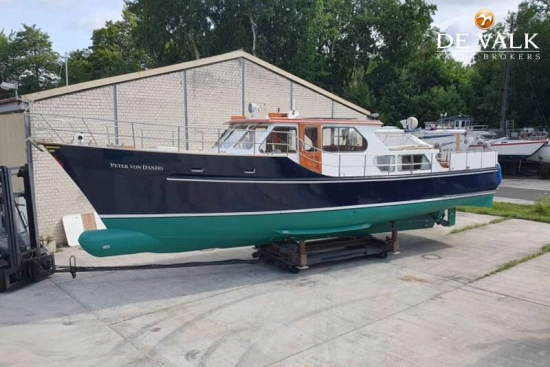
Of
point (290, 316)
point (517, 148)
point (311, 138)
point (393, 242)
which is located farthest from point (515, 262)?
point (517, 148)

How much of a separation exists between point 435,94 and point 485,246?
22186 millimetres

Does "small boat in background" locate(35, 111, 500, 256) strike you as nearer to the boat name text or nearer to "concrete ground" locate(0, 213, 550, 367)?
the boat name text

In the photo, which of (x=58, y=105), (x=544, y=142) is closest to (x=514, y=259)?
(x=58, y=105)

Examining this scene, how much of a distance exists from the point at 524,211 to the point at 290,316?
10429 millimetres

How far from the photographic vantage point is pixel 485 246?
973 cm

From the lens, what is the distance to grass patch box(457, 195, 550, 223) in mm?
12578

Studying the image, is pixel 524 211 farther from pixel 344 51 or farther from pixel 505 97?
pixel 344 51

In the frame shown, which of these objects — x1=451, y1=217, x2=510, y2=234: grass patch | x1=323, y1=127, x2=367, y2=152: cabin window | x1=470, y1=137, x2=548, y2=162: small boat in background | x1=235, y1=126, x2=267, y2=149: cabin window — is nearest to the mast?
x1=470, y1=137, x2=548, y2=162: small boat in background

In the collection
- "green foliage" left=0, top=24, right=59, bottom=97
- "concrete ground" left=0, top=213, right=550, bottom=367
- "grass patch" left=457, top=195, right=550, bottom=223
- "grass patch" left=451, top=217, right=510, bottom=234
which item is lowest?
"concrete ground" left=0, top=213, right=550, bottom=367

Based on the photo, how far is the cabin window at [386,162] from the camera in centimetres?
857

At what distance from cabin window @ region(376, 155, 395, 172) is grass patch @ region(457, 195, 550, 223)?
6.24m

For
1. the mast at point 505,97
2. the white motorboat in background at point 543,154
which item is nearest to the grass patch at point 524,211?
the white motorboat in background at point 543,154

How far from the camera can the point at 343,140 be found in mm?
8344

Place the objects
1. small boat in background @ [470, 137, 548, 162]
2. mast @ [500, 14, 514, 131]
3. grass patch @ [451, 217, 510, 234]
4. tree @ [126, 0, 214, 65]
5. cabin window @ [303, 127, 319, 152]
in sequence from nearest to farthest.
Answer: cabin window @ [303, 127, 319, 152], grass patch @ [451, 217, 510, 234], small boat in background @ [470, 137, 548, 162], tree @ [126, 0, 214, 65], mast @ [500, 14, 514, 131]
